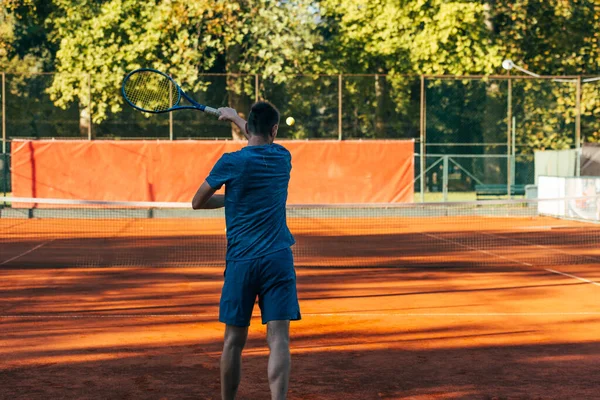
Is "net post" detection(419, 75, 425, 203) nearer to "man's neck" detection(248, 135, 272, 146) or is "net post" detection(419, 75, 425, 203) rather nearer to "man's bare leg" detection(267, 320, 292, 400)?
"man's neck" detection(248, 135, 272, 146)

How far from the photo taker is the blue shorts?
4734mm

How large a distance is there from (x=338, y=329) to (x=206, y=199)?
A: 3649 millimetres

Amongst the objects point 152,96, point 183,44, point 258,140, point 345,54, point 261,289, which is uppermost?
point 345,54

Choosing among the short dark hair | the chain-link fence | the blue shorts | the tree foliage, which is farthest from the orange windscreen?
the blue shorts

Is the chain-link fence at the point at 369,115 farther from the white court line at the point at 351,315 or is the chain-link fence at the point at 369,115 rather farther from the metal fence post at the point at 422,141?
the white court line at the point at 351,315

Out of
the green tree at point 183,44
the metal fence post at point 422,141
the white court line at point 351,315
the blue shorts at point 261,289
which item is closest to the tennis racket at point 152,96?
the blue shorts at point 261,289

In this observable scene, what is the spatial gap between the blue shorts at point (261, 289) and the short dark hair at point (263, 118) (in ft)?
2.05

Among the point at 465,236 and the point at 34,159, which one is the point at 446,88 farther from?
the point at 34,159

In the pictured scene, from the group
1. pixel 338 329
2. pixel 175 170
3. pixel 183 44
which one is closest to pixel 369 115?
pixel 183 44

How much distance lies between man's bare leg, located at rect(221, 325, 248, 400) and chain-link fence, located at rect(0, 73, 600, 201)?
2013cm

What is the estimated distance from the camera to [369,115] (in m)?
29.7

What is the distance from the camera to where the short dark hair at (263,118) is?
189 inches

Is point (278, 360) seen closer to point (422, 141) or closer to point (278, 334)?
point (278, 334)

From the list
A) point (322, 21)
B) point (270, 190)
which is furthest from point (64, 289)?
point (322, 21)
